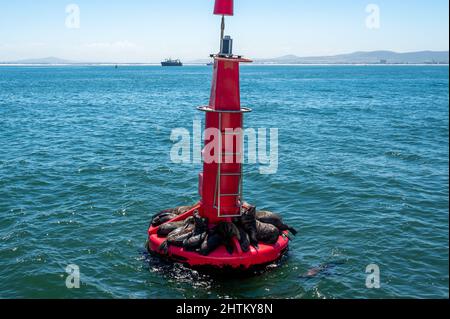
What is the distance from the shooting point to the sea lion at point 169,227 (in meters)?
18.8

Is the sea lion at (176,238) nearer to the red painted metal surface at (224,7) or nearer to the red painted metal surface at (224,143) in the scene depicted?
the red painted metal surface at (224,143)

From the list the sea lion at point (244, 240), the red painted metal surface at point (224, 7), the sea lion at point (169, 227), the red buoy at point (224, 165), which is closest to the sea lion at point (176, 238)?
the red buoy at point (224, 165)

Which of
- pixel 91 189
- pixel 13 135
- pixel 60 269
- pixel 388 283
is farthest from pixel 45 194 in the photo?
pixel 13 135

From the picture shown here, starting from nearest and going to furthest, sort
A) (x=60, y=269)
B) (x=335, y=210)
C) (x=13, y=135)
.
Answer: (x=60, y=269) < (x=335, y=210) < (x=13, y=135)

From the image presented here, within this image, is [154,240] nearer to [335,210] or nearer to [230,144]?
[230,144]

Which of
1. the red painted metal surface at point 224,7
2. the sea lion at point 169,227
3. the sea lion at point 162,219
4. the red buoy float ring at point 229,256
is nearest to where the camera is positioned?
the red painted metal surface at point 224,7

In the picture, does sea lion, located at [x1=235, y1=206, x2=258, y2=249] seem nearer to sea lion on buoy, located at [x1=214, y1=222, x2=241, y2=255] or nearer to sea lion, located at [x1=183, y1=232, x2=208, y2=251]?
sea lion on buoy, located at [x1=214, y1=222, x2=241, y2=255]

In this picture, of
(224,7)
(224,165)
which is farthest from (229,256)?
(224,7)

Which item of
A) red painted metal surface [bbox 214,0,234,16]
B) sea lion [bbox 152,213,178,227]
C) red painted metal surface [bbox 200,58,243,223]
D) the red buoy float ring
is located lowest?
the red buoy float ring

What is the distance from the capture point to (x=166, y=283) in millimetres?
17094

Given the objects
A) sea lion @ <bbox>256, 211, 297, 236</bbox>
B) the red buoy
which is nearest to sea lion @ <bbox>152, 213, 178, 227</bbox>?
the red buoy

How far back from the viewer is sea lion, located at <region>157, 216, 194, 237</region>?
18.8 metres

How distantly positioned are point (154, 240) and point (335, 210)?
34.4 feet
